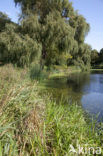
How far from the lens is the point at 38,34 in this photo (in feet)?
29.1

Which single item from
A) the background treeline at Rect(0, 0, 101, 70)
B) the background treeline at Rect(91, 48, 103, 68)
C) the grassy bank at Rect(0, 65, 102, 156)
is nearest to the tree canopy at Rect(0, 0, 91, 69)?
the background treeline at Rect(0, 0, 101, 70)

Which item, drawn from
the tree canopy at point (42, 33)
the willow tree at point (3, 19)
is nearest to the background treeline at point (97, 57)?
the tree canopy at point (42, 33)

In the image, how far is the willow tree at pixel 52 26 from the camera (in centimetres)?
887

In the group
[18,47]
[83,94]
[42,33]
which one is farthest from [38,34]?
[83,94]

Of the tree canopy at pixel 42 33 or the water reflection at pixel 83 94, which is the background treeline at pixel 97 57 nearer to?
the tree canopy at pixel 42 33

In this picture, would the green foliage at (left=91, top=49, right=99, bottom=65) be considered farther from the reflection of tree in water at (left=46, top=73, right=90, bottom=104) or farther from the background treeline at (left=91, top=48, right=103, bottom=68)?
the reflection of tree in water at (left=46, top=73, right=90, bottom=104)

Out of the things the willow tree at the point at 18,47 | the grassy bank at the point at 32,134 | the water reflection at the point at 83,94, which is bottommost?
the water reflection at the point at 83,94

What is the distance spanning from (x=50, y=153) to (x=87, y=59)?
1525 cm

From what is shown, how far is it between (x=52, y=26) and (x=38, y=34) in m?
1.04

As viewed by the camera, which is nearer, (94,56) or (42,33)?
(42,33)

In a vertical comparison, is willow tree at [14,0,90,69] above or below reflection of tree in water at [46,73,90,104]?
above

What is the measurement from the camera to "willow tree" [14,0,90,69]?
8.87m

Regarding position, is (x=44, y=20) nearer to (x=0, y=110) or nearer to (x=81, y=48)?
(x=81, y=48)

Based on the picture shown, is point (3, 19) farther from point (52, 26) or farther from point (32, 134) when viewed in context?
point (32, 134)
